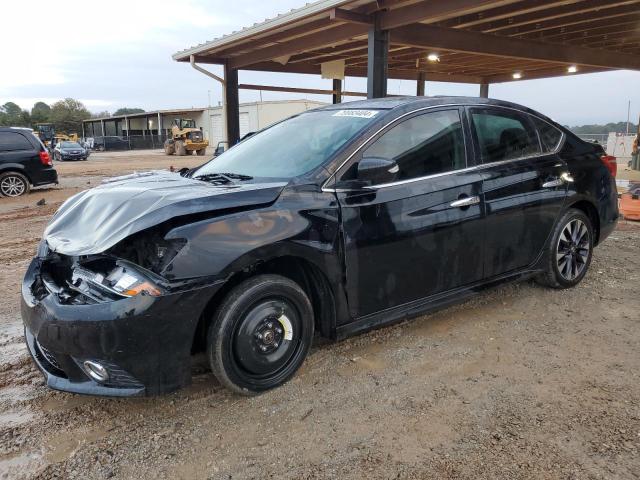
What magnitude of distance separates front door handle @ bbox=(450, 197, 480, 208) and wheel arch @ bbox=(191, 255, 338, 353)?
1.11 meters

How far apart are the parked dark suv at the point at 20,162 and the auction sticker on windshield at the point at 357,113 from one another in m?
11.1

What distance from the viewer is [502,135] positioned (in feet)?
12.4

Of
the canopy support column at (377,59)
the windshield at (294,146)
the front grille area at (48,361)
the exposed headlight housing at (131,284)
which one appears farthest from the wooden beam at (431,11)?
the front grille area at (48,361)

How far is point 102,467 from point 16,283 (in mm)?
3535

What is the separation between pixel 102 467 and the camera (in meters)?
2.21

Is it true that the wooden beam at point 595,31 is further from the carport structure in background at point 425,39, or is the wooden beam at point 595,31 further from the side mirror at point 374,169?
the side mirror at point 374,169

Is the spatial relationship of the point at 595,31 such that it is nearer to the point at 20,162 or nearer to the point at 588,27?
the point at 588,27

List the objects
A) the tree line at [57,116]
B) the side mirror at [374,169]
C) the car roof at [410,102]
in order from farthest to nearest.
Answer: the tree line at [57,116] < the car roof at [410,102] < the side mirror at [374,169]

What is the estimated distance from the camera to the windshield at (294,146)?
309cm

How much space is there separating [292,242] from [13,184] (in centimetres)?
1178

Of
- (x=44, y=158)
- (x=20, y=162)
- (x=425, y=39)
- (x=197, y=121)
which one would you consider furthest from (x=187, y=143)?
(x=425, y=39)

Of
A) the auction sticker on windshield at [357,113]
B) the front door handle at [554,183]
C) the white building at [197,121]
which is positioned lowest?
the front door handle at [554,183]

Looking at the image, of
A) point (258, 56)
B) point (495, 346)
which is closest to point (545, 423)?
point (495, 346)

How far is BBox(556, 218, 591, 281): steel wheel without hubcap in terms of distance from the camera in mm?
4188
